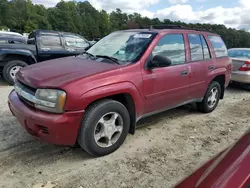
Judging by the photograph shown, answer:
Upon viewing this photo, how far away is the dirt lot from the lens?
279 cm

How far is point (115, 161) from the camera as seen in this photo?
3.17 meters

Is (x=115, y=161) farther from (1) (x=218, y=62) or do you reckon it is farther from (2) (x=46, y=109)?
(1) (x=218, y=62)

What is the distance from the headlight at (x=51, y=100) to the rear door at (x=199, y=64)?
2.49 meters

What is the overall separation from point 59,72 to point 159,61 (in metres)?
1.39

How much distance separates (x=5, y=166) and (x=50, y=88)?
45.9 inches

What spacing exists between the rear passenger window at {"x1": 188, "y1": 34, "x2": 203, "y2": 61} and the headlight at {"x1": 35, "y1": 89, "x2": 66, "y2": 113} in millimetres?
2606

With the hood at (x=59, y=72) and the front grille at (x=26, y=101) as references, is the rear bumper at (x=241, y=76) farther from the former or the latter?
the front grille at (x=26, y=101)

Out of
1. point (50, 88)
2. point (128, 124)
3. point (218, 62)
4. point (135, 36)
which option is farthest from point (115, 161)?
point (218, 62)

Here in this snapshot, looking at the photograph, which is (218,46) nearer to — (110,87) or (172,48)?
(172,48)

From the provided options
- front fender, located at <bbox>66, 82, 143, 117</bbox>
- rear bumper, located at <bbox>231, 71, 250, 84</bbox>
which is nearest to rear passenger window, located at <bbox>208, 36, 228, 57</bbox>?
rear bumper, located at <bbox>231, 71, 250, 84</bbox>

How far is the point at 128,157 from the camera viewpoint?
3279mm

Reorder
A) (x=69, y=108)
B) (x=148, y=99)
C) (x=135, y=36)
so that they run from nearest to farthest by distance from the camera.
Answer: (x=69, y=108) < (x=148, y=99) < (x=135, y=36)

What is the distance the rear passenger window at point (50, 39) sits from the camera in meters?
8.05

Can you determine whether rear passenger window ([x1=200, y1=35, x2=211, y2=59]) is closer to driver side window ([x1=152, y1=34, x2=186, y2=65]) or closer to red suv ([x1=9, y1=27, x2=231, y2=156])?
red suv ([x1=9, y1=27, x2=231, y2=156])
